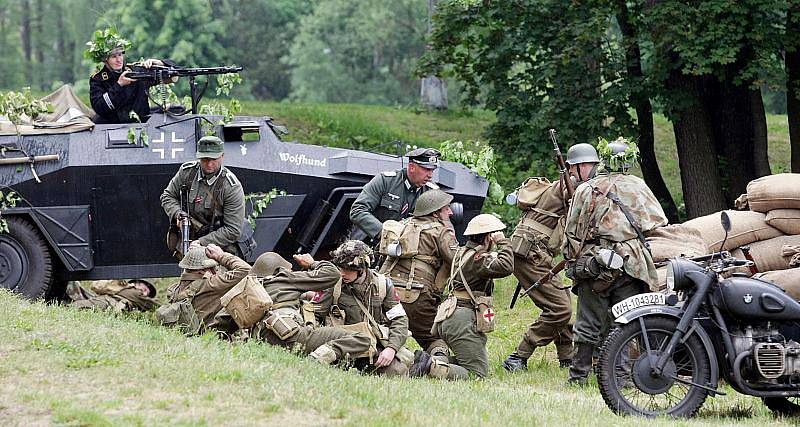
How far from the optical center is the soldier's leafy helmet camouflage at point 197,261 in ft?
37.6

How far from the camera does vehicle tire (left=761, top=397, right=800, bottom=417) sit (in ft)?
30.9

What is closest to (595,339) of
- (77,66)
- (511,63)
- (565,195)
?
(565,195)

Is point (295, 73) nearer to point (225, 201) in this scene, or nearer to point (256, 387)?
point (225, 201)

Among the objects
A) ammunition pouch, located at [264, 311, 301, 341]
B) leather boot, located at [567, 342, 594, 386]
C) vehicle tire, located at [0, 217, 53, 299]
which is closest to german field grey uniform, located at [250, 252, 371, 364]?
ammunition pouch, located at [264, 311, 301, 341]

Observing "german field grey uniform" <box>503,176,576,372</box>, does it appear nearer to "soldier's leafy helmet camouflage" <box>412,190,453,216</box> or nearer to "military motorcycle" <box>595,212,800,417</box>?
"soldier's leafy helmet camouflage" <box>412,190,453,216</box>

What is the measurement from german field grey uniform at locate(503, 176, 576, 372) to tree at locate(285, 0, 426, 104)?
3548 centimetres

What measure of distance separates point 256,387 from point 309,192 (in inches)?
204

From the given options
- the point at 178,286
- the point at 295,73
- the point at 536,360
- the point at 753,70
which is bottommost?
the point at 536,360

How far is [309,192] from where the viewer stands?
43.8 ft

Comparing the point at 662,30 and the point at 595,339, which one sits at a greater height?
the point at 662,30

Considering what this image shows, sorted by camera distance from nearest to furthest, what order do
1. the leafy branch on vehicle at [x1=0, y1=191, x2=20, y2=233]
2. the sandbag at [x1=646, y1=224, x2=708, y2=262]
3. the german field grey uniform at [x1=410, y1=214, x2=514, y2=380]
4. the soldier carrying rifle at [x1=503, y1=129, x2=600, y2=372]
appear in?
the german field grey uniform at [x1=410, y1=214, x2=514, y2=380]
the sandbag at [x1=646, y1=224, x2=708, y2=262]
the soldier carrying rifle at [x1=503, y1=129, x2=600, y2=372]
the leafy branch on vehicle at [x1=0, y1=191, x2=20, y2=233]

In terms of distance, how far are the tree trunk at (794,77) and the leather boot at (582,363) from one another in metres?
7.56

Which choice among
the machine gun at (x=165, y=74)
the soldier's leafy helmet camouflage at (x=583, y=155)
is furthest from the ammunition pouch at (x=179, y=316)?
the soldier's leafy helmet camouflage at (x=583, y=155)

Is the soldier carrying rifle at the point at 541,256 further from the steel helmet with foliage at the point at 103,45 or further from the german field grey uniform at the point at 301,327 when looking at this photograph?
the steel helmet with foliage at the point at 103,45
